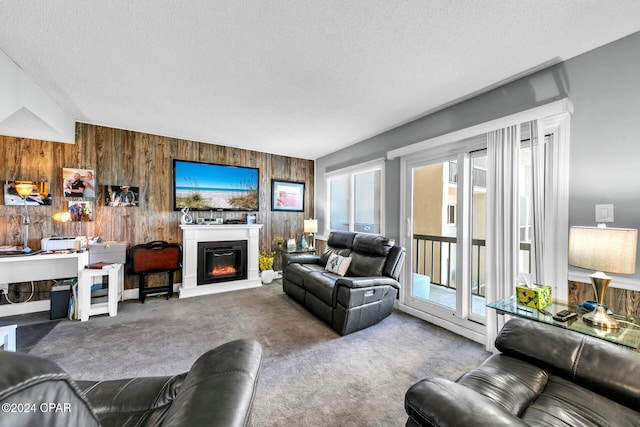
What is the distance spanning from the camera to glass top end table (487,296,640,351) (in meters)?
1.40

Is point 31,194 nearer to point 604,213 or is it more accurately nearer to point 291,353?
point 291,353

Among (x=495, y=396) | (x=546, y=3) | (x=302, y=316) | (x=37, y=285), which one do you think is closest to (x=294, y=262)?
(x=302, y=316)

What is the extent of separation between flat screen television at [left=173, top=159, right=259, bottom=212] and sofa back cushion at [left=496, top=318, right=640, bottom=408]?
167 inches

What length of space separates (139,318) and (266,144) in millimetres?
3186

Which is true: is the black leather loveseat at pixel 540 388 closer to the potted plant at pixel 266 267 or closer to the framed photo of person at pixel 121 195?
the potted plant at pixel 266 267

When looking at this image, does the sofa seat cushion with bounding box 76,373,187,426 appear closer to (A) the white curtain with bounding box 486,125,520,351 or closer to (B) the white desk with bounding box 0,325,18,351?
(B) the white desk with bounding box 0,325,18,351

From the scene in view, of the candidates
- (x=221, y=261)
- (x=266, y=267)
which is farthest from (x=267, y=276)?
(x=221, y=261)

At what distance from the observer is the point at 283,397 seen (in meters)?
1.74

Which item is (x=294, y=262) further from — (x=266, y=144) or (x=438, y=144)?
(x=438, y=144)

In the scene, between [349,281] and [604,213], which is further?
[349,281]

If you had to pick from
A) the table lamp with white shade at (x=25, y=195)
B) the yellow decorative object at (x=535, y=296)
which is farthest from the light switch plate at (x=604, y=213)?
the table lamp with white shade at (x=25, y=195)

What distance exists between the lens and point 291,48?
1.90 metres

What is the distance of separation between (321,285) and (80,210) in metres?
3.57

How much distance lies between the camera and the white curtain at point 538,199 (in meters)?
2.08
